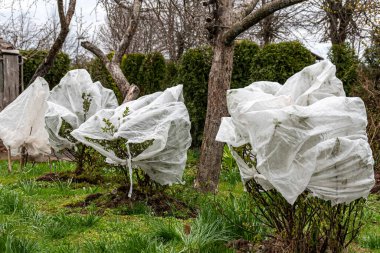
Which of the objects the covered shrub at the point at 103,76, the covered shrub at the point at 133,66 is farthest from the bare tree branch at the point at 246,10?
the covered shrub at the point at 103,76

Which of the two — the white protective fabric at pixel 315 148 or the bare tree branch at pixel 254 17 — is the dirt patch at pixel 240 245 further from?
the bare tree branch at pixel 254 17

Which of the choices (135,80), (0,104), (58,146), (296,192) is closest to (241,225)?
(296,192)

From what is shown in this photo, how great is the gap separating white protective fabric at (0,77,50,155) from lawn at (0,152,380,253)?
1.86 meters

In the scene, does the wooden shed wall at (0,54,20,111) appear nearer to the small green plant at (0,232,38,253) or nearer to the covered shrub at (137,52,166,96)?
the covered shrub at (137,52,166,96)

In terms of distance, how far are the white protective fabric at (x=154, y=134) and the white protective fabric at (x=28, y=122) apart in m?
3.45

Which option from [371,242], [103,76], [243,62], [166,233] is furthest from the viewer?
[103,76]

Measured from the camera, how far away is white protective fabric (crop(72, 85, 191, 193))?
19.4 ft

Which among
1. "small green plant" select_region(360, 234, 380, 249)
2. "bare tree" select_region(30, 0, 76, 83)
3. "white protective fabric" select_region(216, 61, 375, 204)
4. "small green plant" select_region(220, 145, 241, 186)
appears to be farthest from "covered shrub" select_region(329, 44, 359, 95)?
"white protective fabric" select_region(216, 61, 375, 204)

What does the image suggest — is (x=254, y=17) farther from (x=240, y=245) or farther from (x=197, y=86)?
(x=197, y=86)

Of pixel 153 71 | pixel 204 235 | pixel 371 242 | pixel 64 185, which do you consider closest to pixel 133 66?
pixel 153 71

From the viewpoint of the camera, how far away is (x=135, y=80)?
49.3 ft

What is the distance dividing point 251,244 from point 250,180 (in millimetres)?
626

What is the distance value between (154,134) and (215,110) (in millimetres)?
1665

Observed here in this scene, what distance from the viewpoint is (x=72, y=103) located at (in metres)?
8.80
